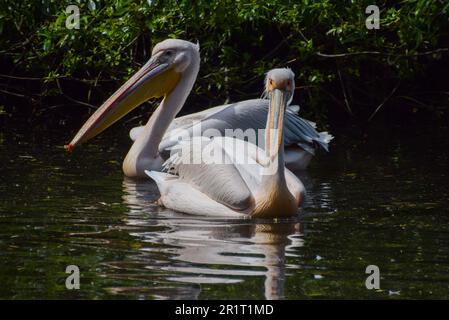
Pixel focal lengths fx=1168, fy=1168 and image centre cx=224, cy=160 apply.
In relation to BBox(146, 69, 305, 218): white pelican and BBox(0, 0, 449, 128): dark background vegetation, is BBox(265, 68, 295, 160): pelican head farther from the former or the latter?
BBox(0, 0, 449, 128): dark background vegetation

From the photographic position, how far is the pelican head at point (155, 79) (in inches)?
334

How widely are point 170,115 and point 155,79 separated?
31cm

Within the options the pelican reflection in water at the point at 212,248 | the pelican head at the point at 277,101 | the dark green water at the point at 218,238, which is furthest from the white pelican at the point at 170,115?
the pelican head at the point at 277,101

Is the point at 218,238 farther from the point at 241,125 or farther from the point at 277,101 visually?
the point at 241,125

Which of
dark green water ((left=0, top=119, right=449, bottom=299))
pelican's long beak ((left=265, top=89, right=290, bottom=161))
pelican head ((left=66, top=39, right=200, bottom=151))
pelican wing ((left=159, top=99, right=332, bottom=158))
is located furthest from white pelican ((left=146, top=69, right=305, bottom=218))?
pelican head ((left=66, top=39, right=200, bottom=151))

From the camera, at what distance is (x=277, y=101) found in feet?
21.9

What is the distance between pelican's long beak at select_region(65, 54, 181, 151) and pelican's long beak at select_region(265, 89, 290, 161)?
1972mm

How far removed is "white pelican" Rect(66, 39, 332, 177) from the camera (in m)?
8.46

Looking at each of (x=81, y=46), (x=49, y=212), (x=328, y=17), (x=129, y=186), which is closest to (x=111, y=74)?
(x=81, y=46)

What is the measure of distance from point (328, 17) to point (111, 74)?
2279 mm

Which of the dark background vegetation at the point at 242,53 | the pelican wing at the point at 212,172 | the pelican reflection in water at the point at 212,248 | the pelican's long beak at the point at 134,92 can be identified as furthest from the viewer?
the dark background vegetation at the point at 242,53

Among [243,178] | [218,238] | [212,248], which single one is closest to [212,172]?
[243,178]

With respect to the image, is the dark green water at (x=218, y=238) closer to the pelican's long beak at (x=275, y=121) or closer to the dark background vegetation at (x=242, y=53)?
the pelican's long beak at (x=275, y=121)

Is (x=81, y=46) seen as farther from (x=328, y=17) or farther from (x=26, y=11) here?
(x=328, y=17)
